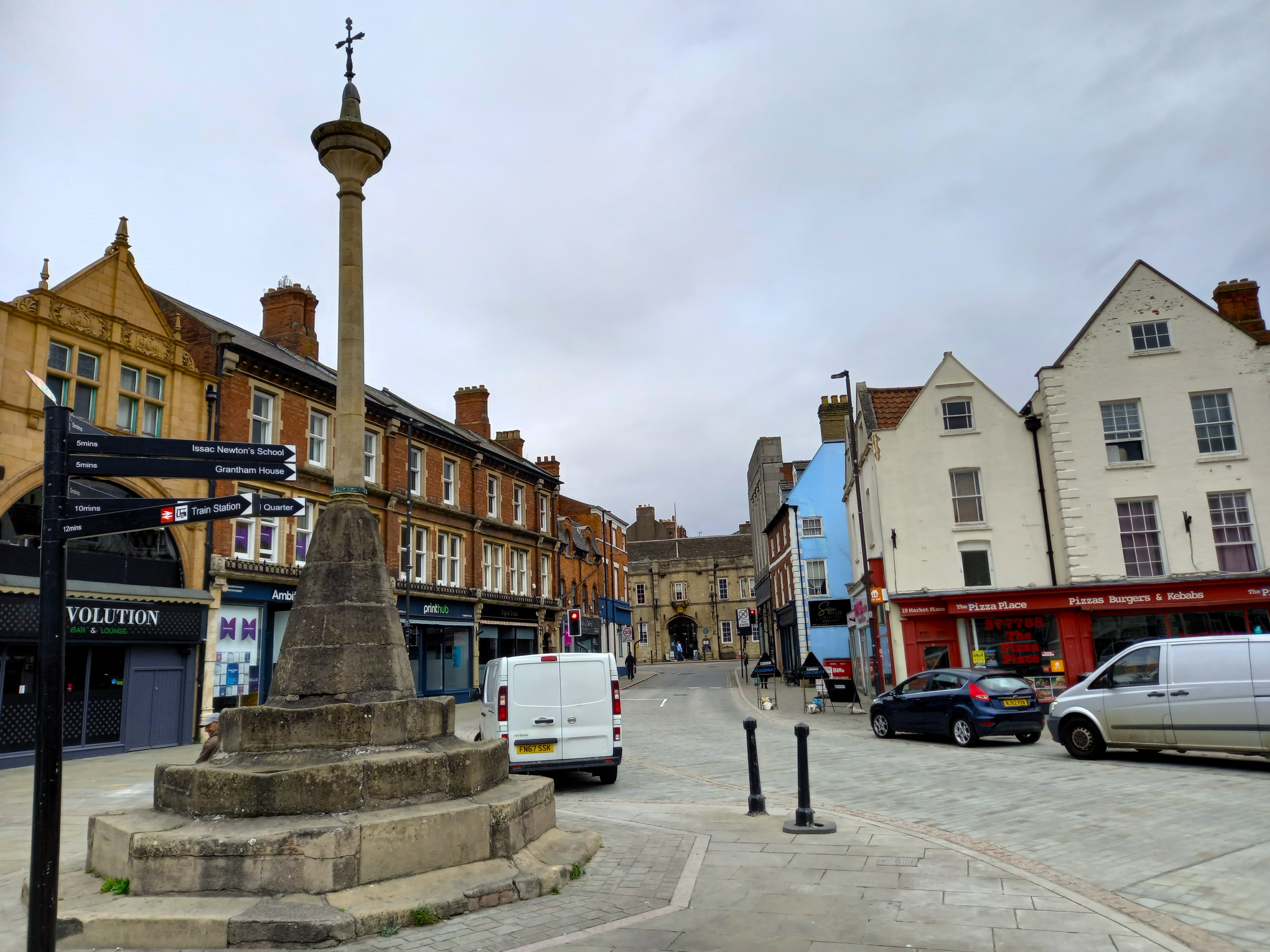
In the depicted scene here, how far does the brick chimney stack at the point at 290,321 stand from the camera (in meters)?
29.2

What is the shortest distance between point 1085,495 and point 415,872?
906 inches

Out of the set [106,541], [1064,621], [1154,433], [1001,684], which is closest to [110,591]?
[106,541]

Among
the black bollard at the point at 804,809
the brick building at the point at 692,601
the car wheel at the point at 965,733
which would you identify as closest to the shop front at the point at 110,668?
the black bollard at the point at 804,809

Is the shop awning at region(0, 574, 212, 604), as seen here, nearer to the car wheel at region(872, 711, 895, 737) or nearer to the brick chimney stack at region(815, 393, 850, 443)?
the car wheel at region(872, 711, 895, 737)

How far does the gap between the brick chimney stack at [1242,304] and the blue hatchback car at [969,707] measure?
1578cm

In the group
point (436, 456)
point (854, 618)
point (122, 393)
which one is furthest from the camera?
point (436, 456)

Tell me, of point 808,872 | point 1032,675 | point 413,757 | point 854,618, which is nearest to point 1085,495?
point 1032,675

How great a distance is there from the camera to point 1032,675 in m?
23.2

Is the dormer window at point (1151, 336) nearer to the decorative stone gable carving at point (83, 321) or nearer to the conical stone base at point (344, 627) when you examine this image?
the conical stone base at point (344, 627)

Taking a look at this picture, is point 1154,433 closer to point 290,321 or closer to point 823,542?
point 823,542

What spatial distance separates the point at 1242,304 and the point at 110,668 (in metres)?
31.1

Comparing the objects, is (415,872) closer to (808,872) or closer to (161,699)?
(808,872)

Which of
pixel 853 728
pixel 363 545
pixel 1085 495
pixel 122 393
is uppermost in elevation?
pixel 122 393

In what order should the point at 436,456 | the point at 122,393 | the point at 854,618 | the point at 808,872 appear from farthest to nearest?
the point at 436,456 → the point at 854,618 → the point at 122,393 → the point at 808,872
